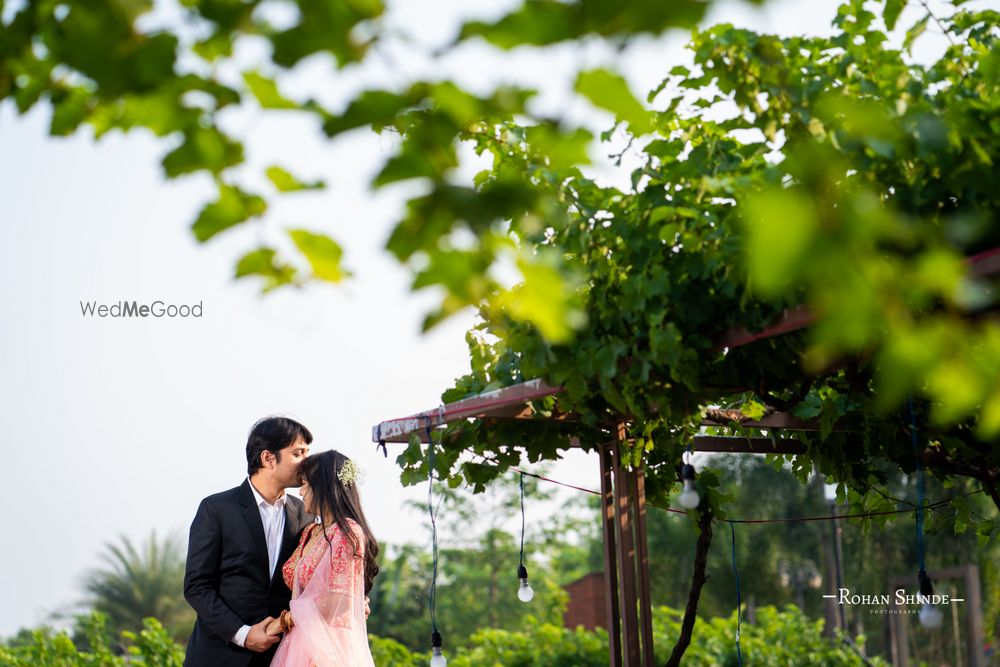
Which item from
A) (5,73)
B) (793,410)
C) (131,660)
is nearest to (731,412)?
(793,410)

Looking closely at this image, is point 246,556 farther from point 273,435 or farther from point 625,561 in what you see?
point 625,561

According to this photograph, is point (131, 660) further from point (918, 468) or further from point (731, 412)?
point (918, 468)

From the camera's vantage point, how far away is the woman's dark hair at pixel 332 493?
16.1 feet

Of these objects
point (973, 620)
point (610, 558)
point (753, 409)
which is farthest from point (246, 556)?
point (973, 620)

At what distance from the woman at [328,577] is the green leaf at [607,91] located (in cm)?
392

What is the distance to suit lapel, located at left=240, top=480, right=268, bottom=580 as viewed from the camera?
5137 millimetres

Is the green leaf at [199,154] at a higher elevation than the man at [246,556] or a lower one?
higher

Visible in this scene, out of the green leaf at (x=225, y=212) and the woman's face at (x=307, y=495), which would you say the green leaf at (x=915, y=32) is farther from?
the woman's face at (x=307, y=495)

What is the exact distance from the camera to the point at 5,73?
180 centimetres

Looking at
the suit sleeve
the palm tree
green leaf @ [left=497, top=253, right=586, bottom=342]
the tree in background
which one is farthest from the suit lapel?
the palm tree

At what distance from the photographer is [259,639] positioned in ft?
16.4

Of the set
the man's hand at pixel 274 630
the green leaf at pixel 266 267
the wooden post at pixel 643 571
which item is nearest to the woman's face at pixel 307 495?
the man's hand at pixel 274 630

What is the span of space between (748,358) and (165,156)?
2.90m

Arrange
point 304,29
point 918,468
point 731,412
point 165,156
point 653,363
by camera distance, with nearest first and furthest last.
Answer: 1. point 304,29
2. point 165,156
3. point 653,363
4. point 918,468
5. point 731,412
